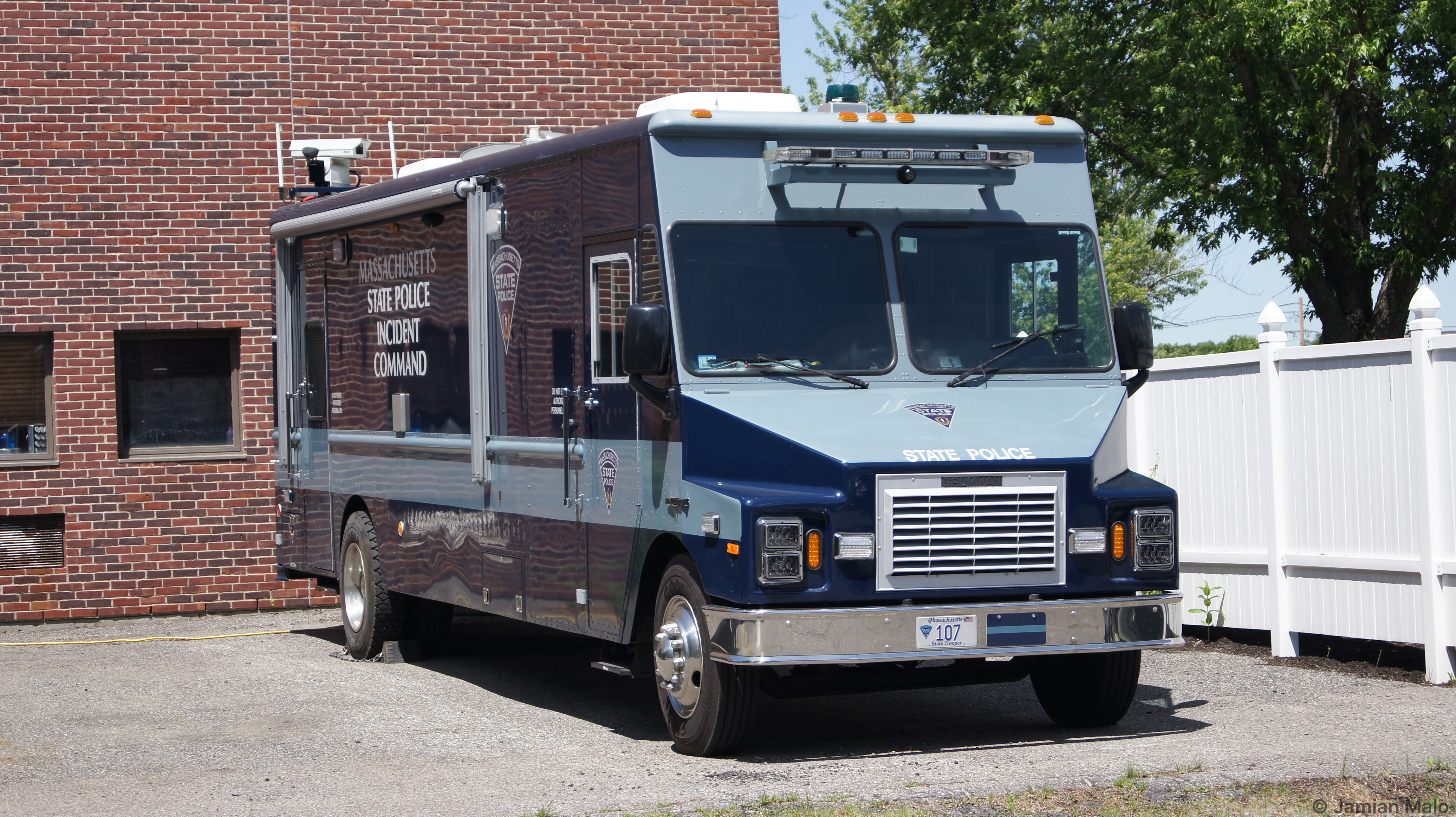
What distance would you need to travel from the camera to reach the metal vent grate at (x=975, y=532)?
7625 millimetres

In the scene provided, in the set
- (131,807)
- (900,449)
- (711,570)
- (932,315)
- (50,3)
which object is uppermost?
(50,3)

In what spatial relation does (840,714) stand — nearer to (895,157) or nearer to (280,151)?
(895,157)

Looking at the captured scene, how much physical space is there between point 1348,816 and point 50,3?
1236cm

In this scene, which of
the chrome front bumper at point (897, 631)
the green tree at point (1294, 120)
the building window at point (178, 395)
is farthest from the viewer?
the green tree at point (1294, 120)

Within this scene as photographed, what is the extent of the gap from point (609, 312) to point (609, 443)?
2.13 ft

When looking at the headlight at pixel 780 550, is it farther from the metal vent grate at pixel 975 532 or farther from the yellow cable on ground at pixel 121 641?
the yellow cable on ground at pixel 121 641

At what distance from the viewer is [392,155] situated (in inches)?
555

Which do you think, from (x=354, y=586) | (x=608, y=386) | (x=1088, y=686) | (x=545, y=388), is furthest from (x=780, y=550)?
(x=354, y=586)

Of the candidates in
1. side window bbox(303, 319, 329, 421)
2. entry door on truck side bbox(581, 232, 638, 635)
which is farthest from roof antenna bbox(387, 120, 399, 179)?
entry door on truck side bbox(581, 232, 638, 635)

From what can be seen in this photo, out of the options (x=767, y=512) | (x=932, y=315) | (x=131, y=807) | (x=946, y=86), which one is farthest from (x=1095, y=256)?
(x=946, y=86)

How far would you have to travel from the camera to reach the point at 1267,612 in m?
10.7

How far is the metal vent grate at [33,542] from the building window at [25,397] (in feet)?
1.70

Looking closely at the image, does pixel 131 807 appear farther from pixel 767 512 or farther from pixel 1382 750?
pixel 1382 750

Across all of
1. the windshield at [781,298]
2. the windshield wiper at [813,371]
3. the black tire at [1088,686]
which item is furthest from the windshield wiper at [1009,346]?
the black tire at [1088,686]
